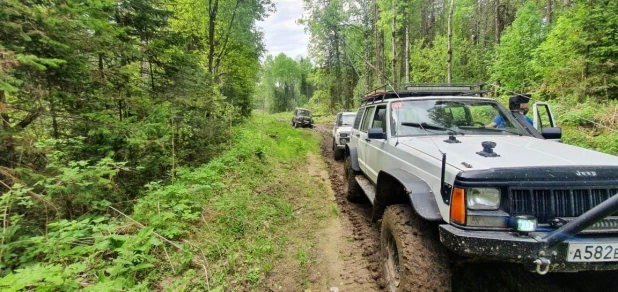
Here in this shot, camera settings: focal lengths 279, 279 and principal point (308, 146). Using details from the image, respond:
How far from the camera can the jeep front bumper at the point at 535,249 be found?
183 cm

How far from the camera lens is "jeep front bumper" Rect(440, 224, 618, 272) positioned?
1.83m

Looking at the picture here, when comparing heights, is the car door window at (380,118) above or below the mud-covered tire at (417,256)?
above

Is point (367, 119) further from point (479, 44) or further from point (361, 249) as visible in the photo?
point (479, 44)

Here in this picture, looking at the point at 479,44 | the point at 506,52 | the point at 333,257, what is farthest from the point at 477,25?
the point at 333,257

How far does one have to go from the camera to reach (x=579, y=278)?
107 inches

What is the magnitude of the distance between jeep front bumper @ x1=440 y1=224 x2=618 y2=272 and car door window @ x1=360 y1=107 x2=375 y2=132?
3273mm

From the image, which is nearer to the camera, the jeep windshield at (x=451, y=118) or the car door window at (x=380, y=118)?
the jeep windshield at (x=451, y=118)

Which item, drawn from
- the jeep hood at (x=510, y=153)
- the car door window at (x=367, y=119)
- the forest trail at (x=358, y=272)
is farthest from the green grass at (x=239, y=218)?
the jeep hood at (x=510, y=153)

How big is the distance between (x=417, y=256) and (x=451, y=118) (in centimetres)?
220

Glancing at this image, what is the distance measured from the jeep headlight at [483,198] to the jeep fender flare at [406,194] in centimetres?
28

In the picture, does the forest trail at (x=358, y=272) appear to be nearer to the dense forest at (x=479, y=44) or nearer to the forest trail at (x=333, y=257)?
the forest trail at (x=333, y=257)

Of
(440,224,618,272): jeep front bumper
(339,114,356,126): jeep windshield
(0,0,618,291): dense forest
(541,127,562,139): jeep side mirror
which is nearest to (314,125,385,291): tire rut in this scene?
(0,0,618,291): dense forest

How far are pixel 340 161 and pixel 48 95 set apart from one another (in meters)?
8.19

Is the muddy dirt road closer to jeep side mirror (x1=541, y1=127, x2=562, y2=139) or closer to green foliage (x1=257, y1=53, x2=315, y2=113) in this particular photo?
Result: jeep side mirror (x1=541, y1=127, x2=562, y2=139)
